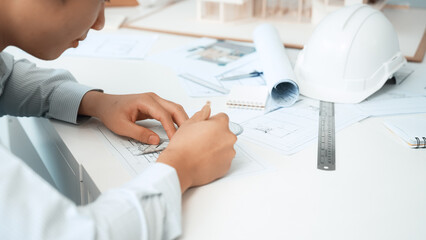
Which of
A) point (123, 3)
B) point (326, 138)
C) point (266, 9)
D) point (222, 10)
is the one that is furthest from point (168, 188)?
point (123, 3)

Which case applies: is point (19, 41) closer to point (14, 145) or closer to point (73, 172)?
point (73, 172)

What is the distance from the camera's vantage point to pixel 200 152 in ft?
2.09

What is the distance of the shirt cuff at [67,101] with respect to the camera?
0.84m

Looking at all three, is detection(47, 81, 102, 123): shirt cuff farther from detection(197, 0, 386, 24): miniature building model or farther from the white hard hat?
detection(197, 0, 386, 24): miniature building model

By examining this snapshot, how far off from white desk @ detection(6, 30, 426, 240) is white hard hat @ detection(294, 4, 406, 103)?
104 millimetres

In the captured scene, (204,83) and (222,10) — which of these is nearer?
(204,83)

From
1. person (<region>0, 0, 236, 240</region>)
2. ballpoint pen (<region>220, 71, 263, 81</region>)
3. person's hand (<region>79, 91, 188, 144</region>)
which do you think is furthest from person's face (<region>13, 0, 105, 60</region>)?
ballpoint pen (<region>220, 71, 263, 81</region>)

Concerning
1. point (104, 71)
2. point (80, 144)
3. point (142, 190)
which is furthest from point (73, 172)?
point (104, 71)

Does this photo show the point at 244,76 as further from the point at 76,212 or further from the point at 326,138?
the point at 76,212

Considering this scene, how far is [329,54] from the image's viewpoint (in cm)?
93

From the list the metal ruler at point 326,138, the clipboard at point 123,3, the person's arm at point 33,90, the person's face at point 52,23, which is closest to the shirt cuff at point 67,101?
the person's arm at point 33,90

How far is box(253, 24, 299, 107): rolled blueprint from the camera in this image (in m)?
0.93

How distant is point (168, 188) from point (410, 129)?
0.48 metres

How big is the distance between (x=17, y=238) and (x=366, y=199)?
1.43 feet
